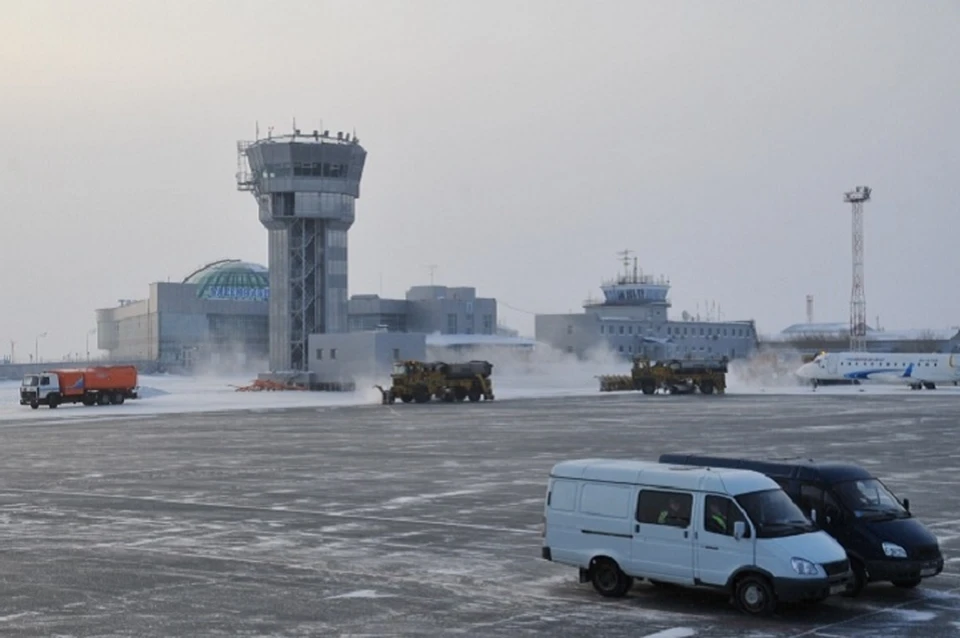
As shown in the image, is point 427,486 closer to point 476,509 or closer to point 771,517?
point 476,509

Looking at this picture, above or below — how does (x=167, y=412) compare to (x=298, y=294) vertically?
below

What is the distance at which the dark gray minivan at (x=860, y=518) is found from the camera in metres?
18.9

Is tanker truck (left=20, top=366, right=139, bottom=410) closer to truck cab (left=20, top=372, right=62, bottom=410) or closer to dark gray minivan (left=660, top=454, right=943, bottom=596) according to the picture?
truck cab (left=20, top=372, right=62, bottom=410)

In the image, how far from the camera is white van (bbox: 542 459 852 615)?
17.4 m

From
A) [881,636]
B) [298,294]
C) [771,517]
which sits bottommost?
[881,636]

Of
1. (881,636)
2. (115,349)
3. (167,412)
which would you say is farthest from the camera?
(115,349)

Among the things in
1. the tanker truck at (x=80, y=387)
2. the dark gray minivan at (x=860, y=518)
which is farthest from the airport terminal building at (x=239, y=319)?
the dark gray minivan at (x=860, y=518)

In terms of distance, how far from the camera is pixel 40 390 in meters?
83.8

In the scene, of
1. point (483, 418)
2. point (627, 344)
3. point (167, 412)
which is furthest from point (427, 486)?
point (627, 344)

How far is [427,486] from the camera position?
33.8 m

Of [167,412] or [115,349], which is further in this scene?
[115,349]

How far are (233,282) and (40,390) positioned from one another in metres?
80.6

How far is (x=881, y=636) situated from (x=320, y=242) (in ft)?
347

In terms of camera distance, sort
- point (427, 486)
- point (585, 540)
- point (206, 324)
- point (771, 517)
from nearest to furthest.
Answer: point (771, 517), point (585, 540), point (427, 486), point (206, 324)
